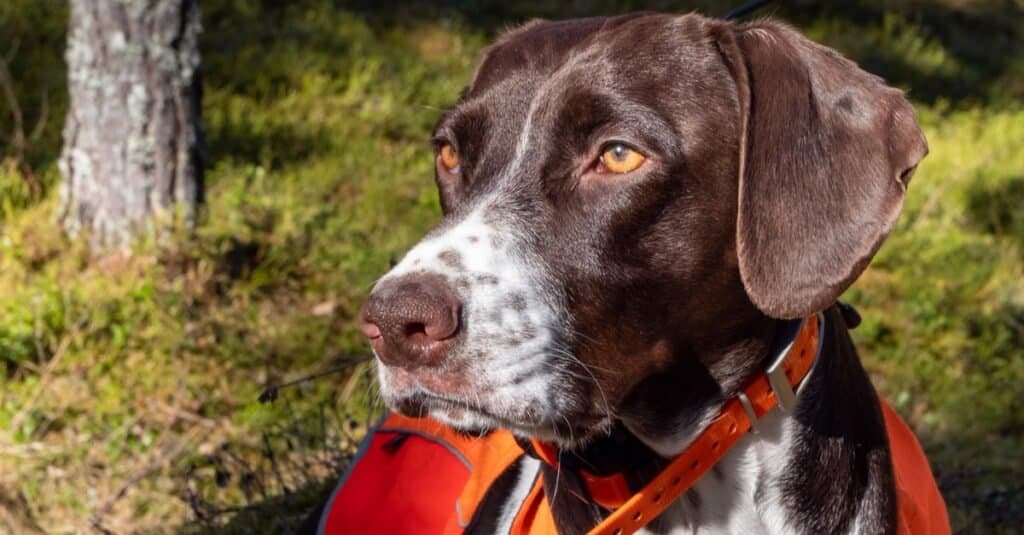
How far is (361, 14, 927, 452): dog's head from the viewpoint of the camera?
7.23ft

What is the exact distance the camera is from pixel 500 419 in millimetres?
2240

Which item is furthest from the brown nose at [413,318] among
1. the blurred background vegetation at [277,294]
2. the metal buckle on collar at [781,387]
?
the blurred background vegetation at [277,294]

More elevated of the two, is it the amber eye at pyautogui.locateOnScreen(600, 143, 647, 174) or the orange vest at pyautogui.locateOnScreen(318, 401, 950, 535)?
the amber eye at pyautogui.locateOnScreen(600, 143, 647, 174)

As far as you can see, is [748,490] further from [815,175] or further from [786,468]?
[815,175]

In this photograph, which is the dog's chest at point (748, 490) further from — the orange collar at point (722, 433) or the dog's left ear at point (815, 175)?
the dog's left ear at point (815, 175)

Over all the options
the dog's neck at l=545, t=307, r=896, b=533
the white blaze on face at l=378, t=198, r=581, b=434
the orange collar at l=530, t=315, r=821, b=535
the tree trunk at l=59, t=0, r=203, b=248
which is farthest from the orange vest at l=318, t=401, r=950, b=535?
the tree trunk at l=59, t=0, r=203, b=248

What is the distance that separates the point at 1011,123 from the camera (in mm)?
9328

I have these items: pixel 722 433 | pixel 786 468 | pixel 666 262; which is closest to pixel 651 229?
pixel 666 262

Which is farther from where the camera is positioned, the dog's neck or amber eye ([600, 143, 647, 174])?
the dog's neck

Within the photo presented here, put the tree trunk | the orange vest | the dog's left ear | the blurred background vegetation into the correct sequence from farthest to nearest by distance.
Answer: the tree trunk < the blurred background vegetation < the orange vest < the dog's left ear

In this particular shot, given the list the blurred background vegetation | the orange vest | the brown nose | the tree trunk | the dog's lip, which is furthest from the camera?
the tree trunk

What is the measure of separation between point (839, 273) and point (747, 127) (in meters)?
0.32

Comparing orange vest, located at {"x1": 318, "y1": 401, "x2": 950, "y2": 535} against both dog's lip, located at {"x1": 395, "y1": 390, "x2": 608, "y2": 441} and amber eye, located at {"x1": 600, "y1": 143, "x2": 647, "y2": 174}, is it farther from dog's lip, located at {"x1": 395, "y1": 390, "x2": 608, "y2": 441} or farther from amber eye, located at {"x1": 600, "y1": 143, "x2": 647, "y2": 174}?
amber eye, located at {"x1": 600, "y1": 143, "x2": 647, "y2": 174}

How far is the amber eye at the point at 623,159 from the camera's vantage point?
2.35m
